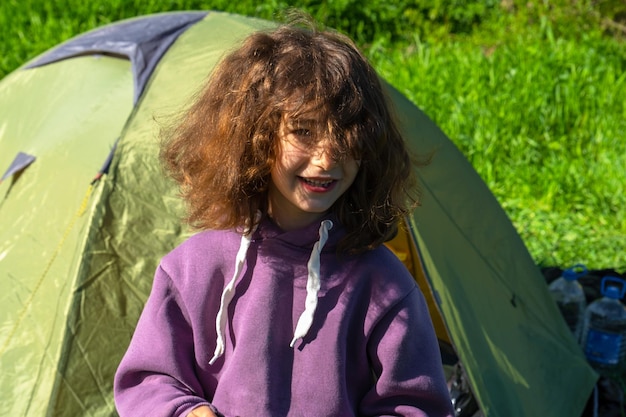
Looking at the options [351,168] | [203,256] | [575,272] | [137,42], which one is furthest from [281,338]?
[575,272]

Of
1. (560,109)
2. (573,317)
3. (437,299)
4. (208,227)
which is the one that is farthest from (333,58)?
(560,109)

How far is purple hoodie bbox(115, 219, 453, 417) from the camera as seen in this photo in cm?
160

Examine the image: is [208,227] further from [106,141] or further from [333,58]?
[106,141]

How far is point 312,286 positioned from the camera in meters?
1.62

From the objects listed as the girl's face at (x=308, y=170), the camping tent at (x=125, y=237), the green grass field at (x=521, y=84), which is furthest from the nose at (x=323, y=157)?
the green grass field at (x=521, y=84)

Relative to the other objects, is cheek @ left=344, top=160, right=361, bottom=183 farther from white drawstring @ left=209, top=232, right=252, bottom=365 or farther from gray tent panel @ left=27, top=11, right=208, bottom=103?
gray tent panel @ left=27, top=11, right=208, bottom=103

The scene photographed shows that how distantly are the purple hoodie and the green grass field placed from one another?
2770mm

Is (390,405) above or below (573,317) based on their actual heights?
above

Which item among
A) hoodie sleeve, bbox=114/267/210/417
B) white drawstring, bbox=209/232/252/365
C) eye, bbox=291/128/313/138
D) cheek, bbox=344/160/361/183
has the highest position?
eye, bbox=291/128/313/138

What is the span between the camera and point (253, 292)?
164 cm

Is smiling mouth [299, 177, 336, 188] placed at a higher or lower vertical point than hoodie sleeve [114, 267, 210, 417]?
higher

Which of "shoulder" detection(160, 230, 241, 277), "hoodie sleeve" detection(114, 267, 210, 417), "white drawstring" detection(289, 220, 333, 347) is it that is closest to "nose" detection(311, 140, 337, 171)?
"white drawstring" detection(289, 220, 333, 347)

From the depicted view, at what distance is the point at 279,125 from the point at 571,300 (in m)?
2.53

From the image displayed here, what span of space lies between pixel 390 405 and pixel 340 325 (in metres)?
0.17
